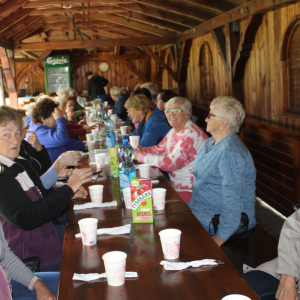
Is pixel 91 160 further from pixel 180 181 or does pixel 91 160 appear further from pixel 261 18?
pixel 261 18

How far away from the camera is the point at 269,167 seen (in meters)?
4.45

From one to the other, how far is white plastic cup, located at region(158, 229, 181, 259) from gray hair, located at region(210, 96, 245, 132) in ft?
3.78

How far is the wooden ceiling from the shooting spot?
6.27 m

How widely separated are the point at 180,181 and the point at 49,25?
8.81 m

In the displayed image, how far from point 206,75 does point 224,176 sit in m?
6.03

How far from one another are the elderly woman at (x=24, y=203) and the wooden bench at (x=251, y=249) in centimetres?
95

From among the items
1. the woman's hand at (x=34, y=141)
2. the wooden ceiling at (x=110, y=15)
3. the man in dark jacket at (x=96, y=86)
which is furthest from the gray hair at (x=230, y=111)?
the man in dark jacket at (x=96, y=86)

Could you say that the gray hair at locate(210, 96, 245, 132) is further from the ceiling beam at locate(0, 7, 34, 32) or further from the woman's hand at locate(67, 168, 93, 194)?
the ceiling beam at locate(0, 7, 34, 32)

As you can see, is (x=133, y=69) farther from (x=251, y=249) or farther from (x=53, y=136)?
(x=251, y=249)

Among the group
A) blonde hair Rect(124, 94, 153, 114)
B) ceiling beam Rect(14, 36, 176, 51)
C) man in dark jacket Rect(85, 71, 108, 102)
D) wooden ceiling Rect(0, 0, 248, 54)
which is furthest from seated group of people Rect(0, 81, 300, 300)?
man in dark jacket Rect(85, 71, 108, 102)

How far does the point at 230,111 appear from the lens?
2.38 meters

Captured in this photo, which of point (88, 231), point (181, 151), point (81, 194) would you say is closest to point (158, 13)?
point (181, 151)

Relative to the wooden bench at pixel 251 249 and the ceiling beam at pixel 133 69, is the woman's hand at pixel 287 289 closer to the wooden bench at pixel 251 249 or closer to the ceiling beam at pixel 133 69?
the wooden bench at pixel 251 249

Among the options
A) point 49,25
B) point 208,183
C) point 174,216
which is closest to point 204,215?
point 208,183
